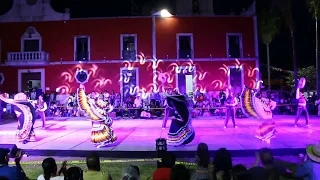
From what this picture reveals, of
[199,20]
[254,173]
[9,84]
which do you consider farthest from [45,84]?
[254,173]

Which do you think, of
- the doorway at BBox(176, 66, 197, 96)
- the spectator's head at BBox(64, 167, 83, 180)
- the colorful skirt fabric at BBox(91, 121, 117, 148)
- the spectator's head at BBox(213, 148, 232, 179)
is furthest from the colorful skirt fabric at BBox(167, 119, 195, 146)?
the doorway at BBox(176, 66, 197, 96)

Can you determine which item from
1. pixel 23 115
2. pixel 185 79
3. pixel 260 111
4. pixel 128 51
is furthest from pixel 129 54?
pixel 260 111

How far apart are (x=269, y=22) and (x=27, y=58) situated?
21.0 metres

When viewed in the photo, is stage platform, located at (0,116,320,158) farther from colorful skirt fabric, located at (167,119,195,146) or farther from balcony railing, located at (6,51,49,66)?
balcony railing, located at (6,51,49,66)

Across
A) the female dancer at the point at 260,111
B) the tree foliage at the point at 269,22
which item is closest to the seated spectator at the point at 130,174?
the female dancer at the point at 260,111

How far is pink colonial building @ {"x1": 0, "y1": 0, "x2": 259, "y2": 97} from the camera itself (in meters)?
26.2

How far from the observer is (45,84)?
26578 millimetres

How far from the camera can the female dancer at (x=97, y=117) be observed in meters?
9.33

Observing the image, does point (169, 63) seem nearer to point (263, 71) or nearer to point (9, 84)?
point (9, 84)

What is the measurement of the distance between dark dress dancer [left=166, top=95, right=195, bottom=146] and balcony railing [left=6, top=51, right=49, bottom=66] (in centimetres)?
1929

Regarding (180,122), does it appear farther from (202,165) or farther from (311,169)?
(311,169)

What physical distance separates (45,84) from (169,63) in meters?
10.0

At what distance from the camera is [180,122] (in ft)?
30.9

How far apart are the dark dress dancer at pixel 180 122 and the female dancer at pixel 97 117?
1848mm
